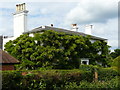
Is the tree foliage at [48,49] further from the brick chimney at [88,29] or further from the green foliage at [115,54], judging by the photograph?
the green foliage at [115,54]

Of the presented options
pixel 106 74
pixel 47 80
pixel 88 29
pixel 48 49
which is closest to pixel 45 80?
pixel 47 80

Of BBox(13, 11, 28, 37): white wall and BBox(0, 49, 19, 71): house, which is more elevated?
BBox(13, 11, 28, 37): white wall

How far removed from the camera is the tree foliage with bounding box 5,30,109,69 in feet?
73.1

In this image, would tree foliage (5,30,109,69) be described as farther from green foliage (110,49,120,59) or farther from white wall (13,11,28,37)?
green foliage (110,49,120,59)

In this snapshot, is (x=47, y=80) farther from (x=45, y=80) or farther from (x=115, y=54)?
(x=115, y=54)

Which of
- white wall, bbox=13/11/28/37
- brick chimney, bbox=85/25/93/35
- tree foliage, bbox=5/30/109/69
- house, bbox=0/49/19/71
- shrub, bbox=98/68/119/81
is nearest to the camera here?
house, bbox=0/49/19/71

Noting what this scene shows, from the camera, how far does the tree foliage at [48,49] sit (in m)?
22.3

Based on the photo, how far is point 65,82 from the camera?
14.8 meters

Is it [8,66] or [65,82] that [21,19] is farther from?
[65,82]

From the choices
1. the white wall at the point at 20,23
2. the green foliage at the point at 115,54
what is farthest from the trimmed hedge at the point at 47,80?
the green foliage at the point at 115,54

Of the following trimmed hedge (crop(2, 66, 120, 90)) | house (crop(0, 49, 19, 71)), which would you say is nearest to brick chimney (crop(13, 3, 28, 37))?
house (crop(0, 49, 19, 71))

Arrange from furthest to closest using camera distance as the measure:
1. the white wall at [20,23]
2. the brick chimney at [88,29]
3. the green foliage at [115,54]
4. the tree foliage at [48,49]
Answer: the green foliage at [115,54] < the brick chimney at [88,29] < the white wall at [20,23] < the tree foliage at [48,49]

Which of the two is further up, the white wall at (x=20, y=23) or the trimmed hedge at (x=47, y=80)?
the white wall at (x=20, y=23)

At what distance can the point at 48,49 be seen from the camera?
22.2m
